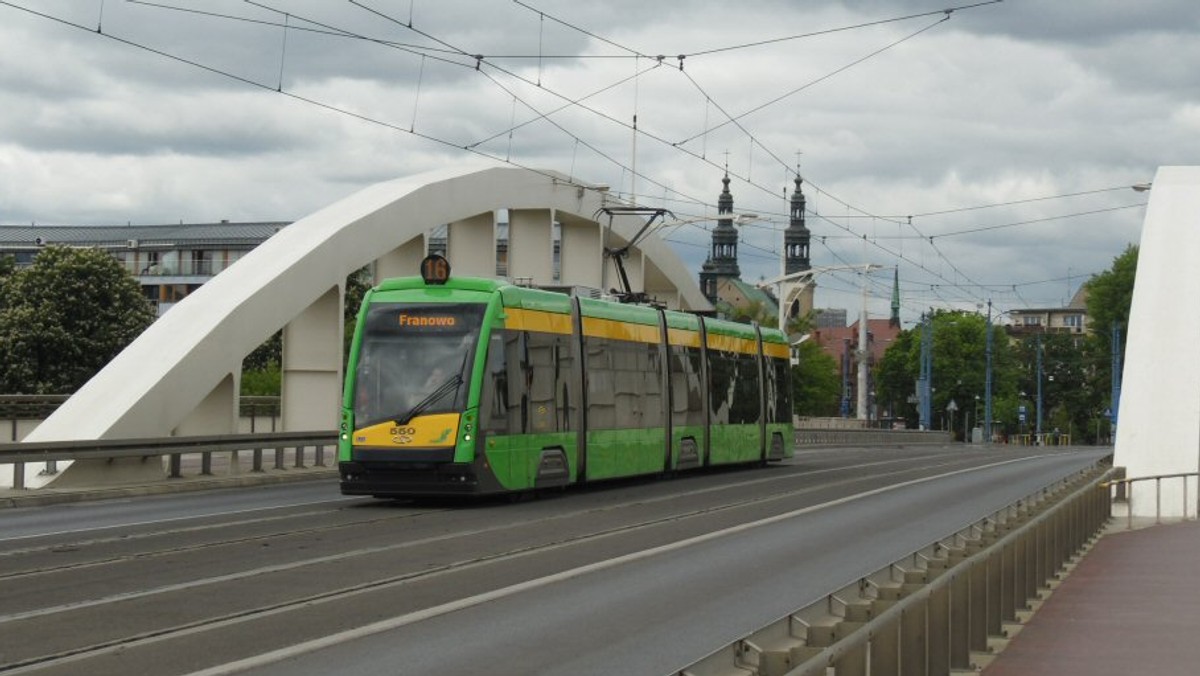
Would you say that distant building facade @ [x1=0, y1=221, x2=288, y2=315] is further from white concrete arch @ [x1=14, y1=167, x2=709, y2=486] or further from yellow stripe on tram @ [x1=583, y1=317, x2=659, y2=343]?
yellow stripe on tram @ [x1=583, y1=317, x2=659, y2=343]

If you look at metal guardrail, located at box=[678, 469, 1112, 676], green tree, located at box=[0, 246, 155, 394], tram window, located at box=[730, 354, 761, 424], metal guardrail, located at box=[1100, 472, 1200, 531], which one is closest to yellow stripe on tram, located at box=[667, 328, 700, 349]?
tram window, located at box=[730, 354, 761, 424]

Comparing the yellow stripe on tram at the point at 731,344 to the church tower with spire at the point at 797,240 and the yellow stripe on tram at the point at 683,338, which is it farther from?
the church tower with spire at the point at 797,240

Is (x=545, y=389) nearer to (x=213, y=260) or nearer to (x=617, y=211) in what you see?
(x=617, y=211)

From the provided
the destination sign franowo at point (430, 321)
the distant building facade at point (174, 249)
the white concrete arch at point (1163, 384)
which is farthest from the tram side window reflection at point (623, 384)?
the distant building facade at point (174, 249)

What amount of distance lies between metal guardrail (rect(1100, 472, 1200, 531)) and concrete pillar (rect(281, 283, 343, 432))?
15019 millimetres

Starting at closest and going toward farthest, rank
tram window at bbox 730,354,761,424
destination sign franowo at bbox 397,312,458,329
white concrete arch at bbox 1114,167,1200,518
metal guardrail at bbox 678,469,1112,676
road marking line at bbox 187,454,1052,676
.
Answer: metal guardrail at bbox 678,469,1112,676, road marking line at bbox 187,454,1052,676, destination sign franowo at bbox 397,312,458,329, white concrete arch at bbox 1114,167,1200,518, tram window at bbox 730,354,761,424

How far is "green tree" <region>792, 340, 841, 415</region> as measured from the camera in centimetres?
13688

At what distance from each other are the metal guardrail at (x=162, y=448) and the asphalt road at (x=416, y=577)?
102cm

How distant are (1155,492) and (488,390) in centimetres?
1153

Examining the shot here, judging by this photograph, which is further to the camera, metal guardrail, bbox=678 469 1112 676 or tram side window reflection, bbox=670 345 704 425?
tram side window reflection, bbox=670 345 704 425

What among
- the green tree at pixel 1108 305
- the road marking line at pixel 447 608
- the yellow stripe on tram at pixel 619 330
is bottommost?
the road marking line at pixel 447 608

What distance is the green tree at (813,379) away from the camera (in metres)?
137

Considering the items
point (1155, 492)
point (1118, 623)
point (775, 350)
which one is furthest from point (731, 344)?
point (1118, 623)

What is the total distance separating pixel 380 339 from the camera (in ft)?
80.4
